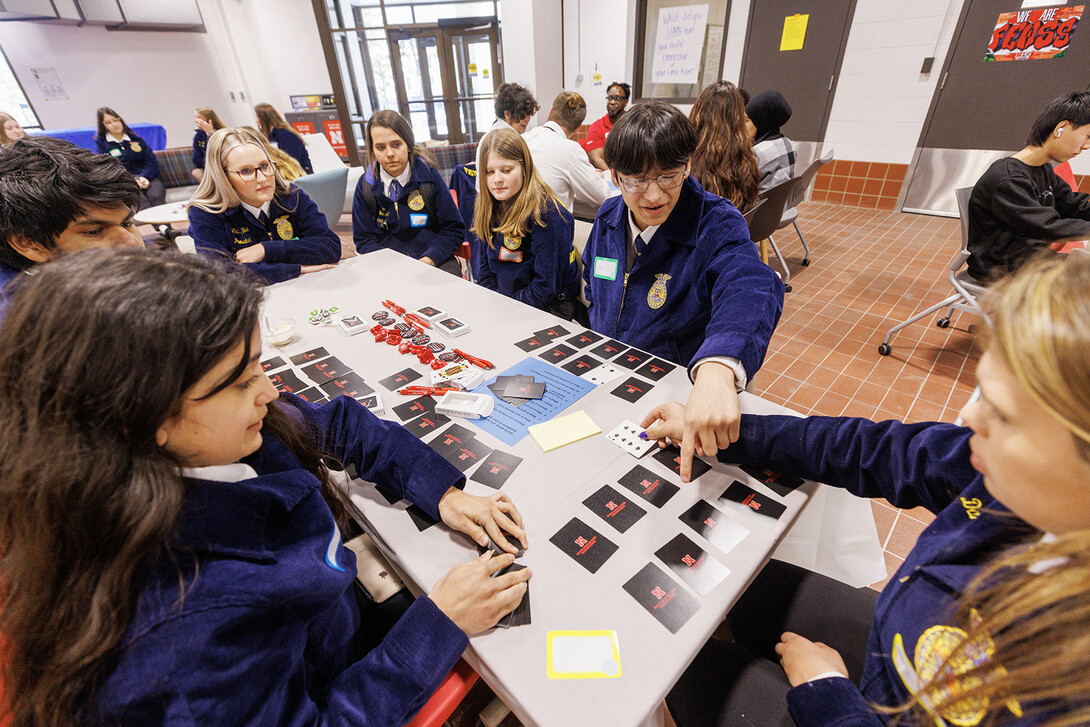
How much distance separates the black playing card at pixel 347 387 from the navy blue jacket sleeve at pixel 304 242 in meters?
1.18

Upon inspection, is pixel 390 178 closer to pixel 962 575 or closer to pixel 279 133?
pixel 962 575

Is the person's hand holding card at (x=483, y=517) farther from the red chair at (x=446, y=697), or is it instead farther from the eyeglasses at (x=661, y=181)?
the eyeglasses at (x=661, y=181)

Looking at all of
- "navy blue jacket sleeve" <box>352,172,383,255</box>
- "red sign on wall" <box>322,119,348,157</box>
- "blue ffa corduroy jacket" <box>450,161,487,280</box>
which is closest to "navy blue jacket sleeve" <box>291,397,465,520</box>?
"navy blue jacket sleeve" <box>352,172,383,255</box>

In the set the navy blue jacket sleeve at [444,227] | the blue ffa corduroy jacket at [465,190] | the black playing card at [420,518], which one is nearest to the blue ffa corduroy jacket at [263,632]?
the black playing card at [420,518]

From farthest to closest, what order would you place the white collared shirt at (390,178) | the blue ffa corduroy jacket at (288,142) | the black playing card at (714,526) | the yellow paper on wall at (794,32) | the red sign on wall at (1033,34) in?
the blue ffa corduroy jacket at (288,142), the yellow paper on wall at (794,32), the red sign on wall at (1033,34), the white collared shirt at (390,178), the black playing card at (714,526)

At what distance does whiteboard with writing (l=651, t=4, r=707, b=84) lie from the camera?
5.53 meters

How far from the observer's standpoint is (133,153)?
17.3 ft

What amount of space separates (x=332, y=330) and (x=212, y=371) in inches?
46.9

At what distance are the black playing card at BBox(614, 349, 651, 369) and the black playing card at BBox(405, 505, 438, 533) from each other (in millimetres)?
709

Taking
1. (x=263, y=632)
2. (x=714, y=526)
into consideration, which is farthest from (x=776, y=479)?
(x=263, y=632)

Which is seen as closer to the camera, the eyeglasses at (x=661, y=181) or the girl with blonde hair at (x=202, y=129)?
the eyeglasses at (x=661, y=181)

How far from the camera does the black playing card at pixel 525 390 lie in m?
1.28

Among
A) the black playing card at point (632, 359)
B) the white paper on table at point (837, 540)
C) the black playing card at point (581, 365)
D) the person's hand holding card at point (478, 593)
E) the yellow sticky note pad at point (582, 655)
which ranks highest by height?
the person's hand holding card at point (478, 593)

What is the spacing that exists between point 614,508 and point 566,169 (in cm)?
266
